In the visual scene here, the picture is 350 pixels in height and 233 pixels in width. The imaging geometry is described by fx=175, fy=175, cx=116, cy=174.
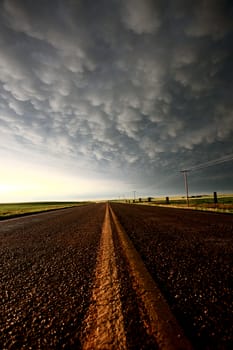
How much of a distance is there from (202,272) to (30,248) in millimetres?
3402

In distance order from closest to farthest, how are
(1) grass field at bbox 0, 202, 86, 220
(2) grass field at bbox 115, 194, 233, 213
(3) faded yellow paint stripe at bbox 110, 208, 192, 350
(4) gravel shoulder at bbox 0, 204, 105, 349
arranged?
(3) faded yellow paint stripe at bbox 110, 208, 192, 350, (4) gravel shoulder at bbox 0, 204, 105, 349, (2) grass field at bbox 115, 194, 233, 213, (1) grass field at bbox 0, 202, 86, 220

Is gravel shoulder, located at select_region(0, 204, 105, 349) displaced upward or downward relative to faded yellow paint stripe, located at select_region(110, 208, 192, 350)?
downward

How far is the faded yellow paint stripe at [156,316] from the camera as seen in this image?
40.7 inches

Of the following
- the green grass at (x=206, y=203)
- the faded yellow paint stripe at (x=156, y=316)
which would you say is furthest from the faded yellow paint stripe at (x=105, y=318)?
the green grass at (x=206, y=203)

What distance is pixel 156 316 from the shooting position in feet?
4.20

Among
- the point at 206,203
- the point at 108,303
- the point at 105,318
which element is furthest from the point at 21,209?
the point at 105,318

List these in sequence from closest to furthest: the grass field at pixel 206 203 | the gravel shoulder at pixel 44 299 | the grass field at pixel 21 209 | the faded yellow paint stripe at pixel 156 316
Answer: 1. the faded yellow paint stripe at pixel 156 316
2. the gravel shoulder at pixel 44 299
3. the grass field at pixel 206 203
4. the grass field at pixel 21 209

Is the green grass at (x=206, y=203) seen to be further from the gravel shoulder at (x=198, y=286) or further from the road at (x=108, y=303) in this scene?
the road at (x=108, y=303)

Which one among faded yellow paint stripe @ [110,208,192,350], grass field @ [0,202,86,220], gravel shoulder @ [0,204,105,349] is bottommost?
grass field @ [0,202,86,220]

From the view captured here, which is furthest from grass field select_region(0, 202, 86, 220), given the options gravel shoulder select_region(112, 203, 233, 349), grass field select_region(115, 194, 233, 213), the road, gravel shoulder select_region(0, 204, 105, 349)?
grass field select_region(115, 194, 233, 213)

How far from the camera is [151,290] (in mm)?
1714

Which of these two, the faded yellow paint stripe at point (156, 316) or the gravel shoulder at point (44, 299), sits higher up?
the faded yellow paint stripe at point (156, 316)

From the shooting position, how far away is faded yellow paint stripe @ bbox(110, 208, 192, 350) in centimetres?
103

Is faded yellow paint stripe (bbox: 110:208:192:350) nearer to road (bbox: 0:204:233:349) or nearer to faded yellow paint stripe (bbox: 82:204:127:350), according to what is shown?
road (bbox: 0:204:233:349)
